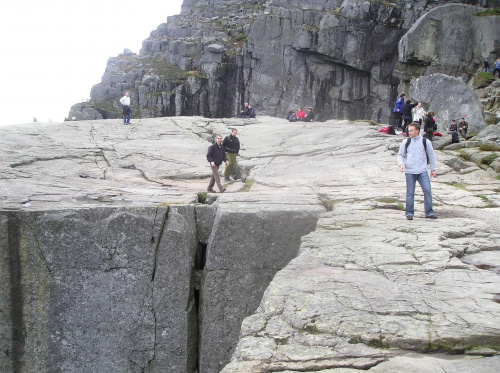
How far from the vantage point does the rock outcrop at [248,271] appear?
430 centimetres

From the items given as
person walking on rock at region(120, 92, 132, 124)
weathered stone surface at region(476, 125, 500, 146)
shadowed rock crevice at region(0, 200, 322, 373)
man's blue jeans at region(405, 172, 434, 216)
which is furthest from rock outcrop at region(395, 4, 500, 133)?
shadowed rock crevice at region(0, 200, 322, 373)

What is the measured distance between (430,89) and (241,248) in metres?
19.4

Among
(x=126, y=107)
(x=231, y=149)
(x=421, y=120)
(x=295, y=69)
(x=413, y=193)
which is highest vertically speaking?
(x=295, y=69)

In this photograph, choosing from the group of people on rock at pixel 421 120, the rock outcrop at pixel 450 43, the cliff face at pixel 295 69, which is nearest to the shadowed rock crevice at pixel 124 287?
the group of people on rock at pixel 421 120

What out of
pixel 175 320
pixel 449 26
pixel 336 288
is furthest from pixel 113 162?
pixel 449 26

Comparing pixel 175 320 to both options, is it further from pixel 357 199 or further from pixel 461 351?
pixel 461 351

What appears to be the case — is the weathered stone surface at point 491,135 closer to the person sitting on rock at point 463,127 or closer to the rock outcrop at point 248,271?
the person sitting on rock at point 463,127

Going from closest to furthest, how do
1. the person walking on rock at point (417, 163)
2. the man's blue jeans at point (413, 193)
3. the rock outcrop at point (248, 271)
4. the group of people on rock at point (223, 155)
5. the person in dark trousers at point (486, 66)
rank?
the rock outcrop at point (248, 271) → the man's blue jeans at point (413, 193) → the person walking on rock at point (417, 163) → the group of people on rock at point (223, 155) → the person in dark trousers at point (486, 66)

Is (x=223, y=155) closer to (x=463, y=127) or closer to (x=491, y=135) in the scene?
(x=491, y=135)

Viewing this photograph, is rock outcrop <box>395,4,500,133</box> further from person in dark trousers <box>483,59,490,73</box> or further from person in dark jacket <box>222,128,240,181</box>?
person in dark jacket <box>222,128,240,181</box>

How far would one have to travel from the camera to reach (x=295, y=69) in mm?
61594

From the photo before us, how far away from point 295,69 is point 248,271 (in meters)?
56.2

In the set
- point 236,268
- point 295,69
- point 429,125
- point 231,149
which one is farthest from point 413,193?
point 295,69

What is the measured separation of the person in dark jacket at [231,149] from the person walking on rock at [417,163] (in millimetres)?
7059
